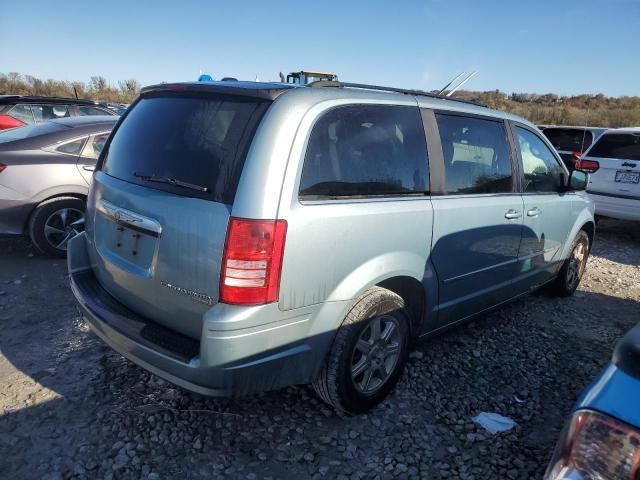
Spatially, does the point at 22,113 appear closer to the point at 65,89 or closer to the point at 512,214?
the point at 512,214

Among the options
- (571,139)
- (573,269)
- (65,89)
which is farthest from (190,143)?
(65,89)

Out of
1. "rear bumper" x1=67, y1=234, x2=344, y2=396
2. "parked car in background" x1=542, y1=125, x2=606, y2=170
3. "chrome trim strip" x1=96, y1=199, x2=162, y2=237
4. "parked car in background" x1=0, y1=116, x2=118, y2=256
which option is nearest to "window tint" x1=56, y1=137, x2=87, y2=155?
"parked car in background" x1=0, y1=116, x2=118, y2=256

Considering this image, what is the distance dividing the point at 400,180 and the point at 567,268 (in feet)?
9.53

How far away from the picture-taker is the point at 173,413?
2.65m

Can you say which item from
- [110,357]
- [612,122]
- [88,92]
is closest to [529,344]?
[110,357]

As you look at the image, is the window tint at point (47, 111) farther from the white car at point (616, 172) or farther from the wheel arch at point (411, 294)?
the white car at point (616, 172)

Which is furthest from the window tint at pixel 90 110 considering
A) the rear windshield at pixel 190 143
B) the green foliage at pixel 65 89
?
the green foliage at pixel 65 89

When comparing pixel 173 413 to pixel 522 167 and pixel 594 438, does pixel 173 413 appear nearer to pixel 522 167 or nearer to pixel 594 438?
pixel 594 438

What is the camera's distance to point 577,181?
4.20m

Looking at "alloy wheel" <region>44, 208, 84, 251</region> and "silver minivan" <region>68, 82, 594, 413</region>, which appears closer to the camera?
"silver minivan" <region>68, 82, 594, 413</region>

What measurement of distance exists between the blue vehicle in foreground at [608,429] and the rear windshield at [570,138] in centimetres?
909

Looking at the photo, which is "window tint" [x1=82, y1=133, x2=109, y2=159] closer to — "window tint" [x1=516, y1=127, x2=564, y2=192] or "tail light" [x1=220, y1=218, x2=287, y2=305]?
"tail light" [x1=220, y1=218, x2=287, y2=305]

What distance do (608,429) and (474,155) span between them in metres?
2.41

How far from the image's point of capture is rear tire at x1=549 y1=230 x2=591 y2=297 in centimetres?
463
